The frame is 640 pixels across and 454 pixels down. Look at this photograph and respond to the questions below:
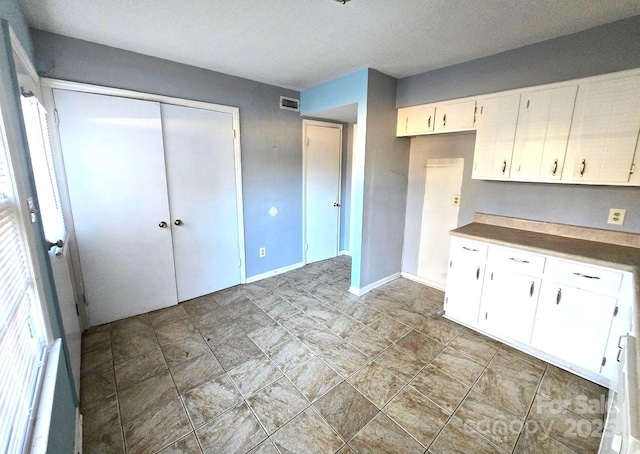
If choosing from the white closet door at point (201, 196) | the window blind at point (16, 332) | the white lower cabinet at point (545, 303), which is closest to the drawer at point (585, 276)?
the white lower cabinet at point (545, 303)

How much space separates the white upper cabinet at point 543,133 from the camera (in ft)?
6.99

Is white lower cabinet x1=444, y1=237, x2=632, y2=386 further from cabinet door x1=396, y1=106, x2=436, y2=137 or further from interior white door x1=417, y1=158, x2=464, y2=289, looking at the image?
cabinet door x1=396, y1=106, x2=436, y2=137

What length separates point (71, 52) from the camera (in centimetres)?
212

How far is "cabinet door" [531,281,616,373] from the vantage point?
1873 mm

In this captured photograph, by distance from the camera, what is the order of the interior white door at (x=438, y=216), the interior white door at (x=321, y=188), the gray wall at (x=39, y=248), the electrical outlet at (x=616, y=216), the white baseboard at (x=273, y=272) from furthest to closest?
the interior white door at (x=321, y=188) → the white baseboard at (x=273, y=272) → the interior white door at (x=438, y=216) → the electrical outlet at (x=616, y=216) → the gray wall at (x=39, y=248)

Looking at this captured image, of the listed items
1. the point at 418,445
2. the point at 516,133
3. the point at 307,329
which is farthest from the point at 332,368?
the point at 516,133

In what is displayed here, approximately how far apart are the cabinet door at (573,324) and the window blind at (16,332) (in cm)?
291

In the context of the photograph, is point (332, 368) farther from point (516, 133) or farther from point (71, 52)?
point (71, 52)

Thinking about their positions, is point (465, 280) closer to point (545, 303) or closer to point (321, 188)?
point (545, 303)

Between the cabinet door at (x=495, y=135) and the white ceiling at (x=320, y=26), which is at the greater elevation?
the white ceiling at (x=320, y=26)

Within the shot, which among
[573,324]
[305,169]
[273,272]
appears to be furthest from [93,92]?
[573,324]

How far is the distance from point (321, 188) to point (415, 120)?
1595mm

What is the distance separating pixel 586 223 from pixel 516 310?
91cm

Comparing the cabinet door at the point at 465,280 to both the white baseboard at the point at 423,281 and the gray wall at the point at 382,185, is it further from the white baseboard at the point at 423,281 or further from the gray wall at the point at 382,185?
the gray wall at the point at 382,185
